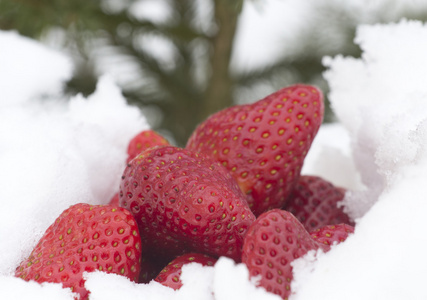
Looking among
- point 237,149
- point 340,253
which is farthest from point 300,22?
point 340,253

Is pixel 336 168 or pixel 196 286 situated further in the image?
pixel 336 168

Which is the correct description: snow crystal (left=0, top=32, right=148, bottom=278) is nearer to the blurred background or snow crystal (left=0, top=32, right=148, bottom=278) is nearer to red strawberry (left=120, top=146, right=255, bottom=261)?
red strawberry (left=120, top=146, right=255, bottom=261)

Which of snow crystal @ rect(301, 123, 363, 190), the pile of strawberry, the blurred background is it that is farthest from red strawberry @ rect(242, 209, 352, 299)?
the blurred background

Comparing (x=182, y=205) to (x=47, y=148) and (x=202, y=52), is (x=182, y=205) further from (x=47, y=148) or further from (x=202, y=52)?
(x=202, y=52)

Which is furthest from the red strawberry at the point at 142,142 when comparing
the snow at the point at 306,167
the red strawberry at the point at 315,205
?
the red strawberry at the point at 315,205

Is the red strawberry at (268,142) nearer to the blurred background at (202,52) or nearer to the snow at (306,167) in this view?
the snow at (306,167)

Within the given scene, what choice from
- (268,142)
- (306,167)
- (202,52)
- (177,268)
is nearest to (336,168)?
(306,167)

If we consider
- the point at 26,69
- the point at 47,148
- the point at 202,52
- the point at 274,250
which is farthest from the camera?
the point at 202,52
